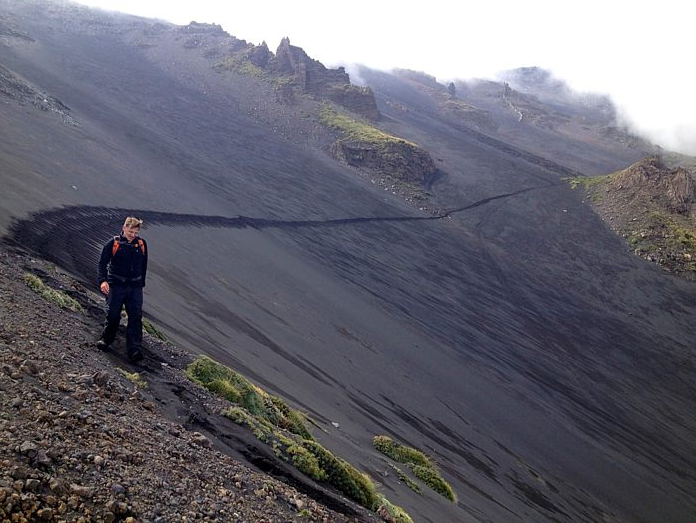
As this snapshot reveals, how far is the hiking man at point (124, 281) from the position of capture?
726 centimetres

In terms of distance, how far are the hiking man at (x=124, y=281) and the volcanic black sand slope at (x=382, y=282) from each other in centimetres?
422

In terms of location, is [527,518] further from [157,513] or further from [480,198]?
[480,198]

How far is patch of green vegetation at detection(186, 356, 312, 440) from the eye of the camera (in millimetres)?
8086

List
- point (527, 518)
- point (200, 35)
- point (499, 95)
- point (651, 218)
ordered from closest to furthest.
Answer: point (527, 518) → point (651, 218) → point (200, 35) → point (499, 95)

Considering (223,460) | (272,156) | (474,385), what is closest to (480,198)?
(272,156)

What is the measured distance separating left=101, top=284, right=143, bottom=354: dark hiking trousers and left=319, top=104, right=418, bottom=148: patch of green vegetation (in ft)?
238

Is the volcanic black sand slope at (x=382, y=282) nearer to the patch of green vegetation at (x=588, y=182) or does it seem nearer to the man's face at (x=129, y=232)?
the patch of green vegetation at (x=588, y=182)

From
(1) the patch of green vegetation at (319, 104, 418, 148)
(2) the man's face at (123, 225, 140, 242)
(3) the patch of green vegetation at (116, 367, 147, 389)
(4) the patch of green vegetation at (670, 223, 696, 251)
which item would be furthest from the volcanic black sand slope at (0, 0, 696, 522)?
(4) the patch of green vegetation at (670, 223, 696, 251)

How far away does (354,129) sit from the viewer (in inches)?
3273

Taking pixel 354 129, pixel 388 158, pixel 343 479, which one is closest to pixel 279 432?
pixel 343 479

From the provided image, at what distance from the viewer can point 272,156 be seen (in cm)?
6234

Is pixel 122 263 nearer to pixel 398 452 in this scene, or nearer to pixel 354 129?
pixel 398 452

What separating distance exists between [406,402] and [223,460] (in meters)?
13.7

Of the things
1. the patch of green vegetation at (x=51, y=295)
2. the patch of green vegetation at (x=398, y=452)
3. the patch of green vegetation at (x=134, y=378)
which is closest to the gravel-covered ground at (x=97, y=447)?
the patch of green vegetation at (x=134, y=378)
